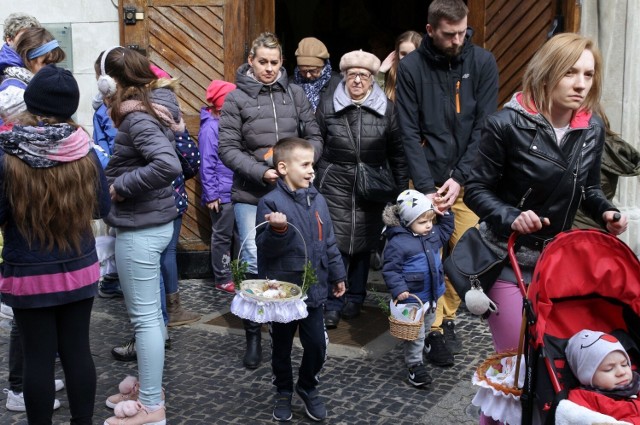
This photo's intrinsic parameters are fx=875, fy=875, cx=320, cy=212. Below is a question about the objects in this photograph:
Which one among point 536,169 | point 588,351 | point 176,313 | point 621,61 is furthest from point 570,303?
point 621,61

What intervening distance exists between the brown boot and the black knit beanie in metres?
2.83

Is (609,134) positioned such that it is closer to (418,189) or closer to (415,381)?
(418,189)

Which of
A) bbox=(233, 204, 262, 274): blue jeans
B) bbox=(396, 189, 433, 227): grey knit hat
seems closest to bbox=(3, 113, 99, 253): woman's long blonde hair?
bbox=(233, 204, 262, 274): blue jeans

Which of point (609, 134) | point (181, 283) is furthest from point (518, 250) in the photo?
point (181, 283)

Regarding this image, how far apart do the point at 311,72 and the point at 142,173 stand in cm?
284

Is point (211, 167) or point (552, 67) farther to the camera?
point (211, 167)

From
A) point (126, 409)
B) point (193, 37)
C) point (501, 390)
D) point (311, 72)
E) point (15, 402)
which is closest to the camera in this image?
point (501, 390)

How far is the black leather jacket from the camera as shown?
369 cm

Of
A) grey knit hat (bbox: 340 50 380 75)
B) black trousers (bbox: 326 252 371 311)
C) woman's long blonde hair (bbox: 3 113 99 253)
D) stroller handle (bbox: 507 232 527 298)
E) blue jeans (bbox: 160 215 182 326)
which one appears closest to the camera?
stroller handle (bbox: 507 232 527 298)

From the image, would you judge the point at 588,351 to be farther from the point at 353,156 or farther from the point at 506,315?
the point at 353,156

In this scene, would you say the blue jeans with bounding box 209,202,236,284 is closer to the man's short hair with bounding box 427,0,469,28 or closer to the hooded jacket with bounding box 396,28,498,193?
the hooded jacket with bounding box 396,28,498,193

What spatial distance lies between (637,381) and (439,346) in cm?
231

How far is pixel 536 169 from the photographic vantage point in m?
3.71

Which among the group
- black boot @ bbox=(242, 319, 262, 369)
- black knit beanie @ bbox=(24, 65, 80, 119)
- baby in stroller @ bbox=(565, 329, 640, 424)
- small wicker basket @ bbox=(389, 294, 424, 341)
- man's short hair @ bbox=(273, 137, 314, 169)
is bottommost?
black boot @ bbox=(242, 319, 262, 369)
